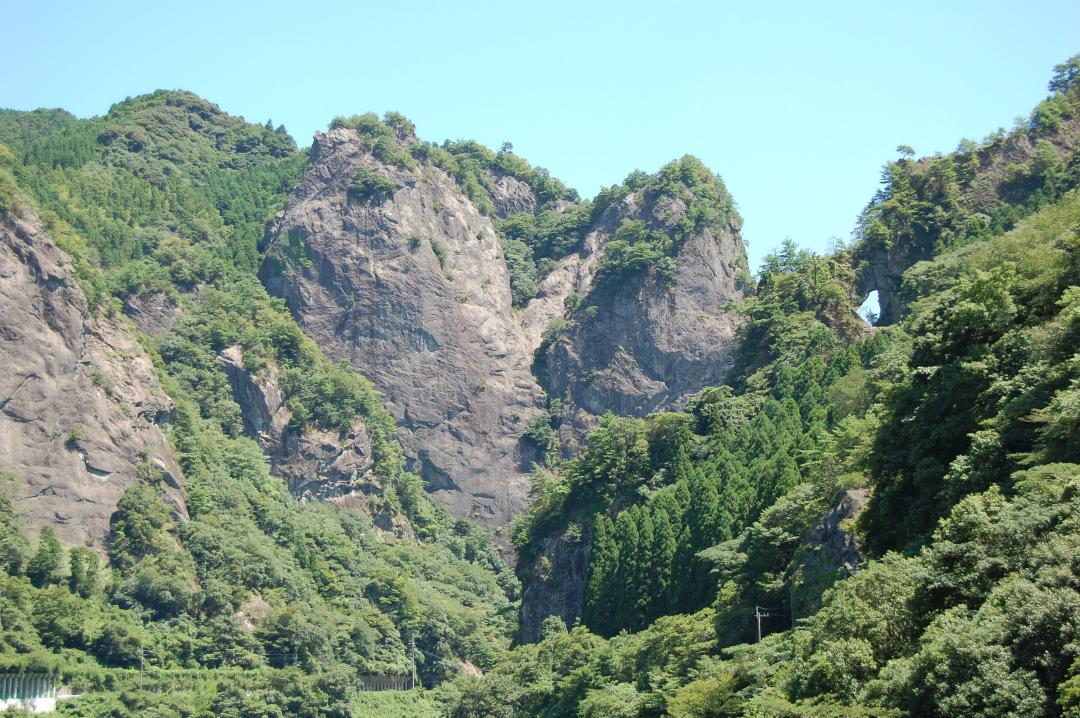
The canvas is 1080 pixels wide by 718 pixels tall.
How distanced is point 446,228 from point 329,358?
66.8ft

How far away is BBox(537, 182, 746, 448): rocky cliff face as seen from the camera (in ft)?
512

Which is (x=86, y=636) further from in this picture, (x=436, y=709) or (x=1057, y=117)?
(x=1057, y=117)

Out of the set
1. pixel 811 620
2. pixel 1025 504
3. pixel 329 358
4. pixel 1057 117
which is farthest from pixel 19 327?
pixel 1025 504

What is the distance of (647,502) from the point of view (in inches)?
3816

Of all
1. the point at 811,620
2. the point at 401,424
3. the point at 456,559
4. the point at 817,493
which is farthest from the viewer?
the point at 401,424

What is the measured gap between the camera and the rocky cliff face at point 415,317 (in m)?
160

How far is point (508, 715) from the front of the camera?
296 feet

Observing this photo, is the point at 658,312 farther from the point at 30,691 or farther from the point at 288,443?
the point at 30,691

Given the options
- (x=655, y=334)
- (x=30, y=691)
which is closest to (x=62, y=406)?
(x=30, y=691)

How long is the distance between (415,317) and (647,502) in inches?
2779

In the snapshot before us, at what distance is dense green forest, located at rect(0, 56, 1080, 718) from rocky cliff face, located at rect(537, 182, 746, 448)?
8.43 ft

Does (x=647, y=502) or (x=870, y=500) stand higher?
(x=647, y=502)

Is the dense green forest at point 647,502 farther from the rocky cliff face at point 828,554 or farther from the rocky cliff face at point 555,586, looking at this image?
the rocky cliff face at point 555,586

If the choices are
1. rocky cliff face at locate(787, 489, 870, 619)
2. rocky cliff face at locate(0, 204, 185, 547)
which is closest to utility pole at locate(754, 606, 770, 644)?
rocky cliff face at locate(787, 489, 870, 619)
